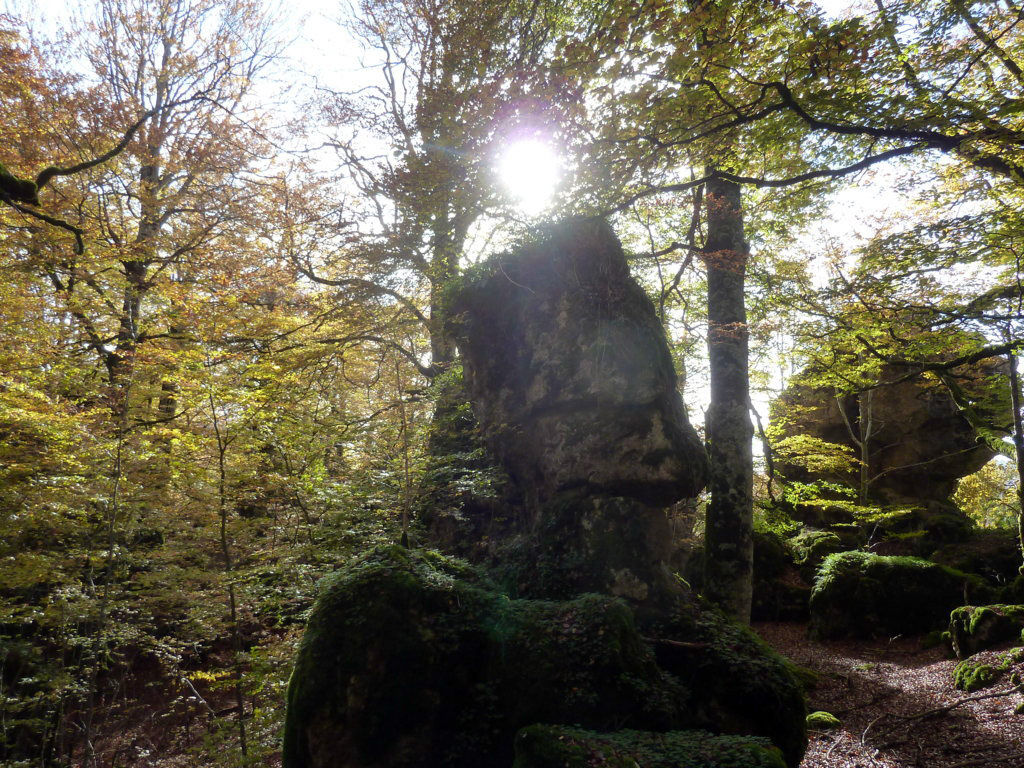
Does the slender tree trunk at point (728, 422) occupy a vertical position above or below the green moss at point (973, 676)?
above

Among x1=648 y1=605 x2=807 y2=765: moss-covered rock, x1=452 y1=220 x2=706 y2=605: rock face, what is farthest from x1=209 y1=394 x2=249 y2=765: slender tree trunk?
x1=648 y1=605 x2=807 y2=765: moss-covered rock

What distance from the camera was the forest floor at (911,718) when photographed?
4762 millimetres

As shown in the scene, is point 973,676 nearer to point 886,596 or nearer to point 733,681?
point 733,681

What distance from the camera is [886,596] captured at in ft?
34.3

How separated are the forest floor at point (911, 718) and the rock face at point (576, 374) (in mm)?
2954

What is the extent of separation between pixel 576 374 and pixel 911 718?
530cm

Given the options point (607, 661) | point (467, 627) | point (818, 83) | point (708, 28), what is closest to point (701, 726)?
point (607, 661)

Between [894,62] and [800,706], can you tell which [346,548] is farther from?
[894,62]

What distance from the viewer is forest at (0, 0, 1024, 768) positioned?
4.81 meters

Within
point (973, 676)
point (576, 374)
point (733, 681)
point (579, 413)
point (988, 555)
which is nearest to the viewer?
point (733, 681)

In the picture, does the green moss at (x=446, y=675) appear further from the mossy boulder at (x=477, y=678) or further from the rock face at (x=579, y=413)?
the rock face at (x=579, y=413)

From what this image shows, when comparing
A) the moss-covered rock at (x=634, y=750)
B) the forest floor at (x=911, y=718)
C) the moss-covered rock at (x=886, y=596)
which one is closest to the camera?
the moss-covered rock at (x=634, y=750)

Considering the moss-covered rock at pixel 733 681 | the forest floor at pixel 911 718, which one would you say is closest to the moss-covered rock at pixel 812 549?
the forest floor at pixel 911 718

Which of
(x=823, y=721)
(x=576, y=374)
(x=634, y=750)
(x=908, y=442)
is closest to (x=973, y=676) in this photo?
(x=823, y=721)
